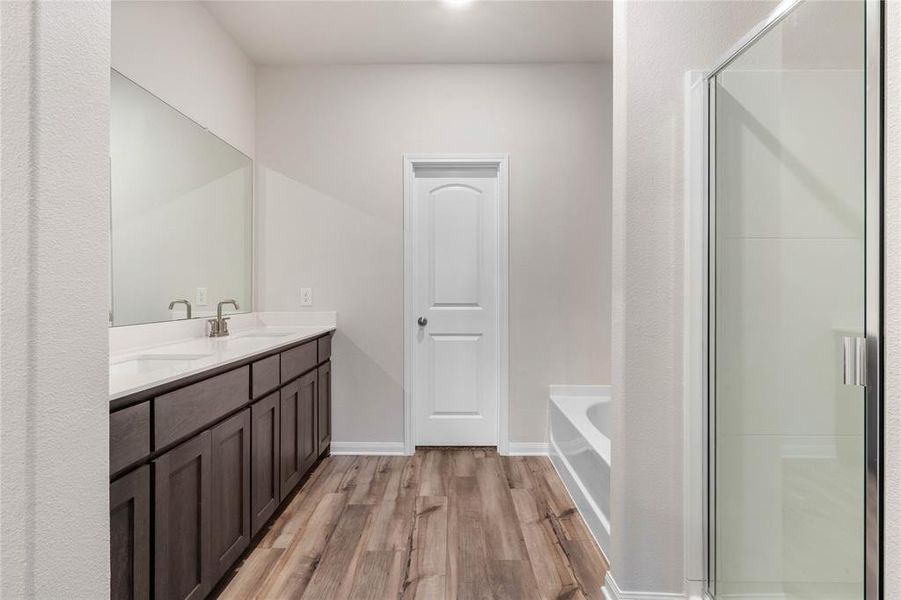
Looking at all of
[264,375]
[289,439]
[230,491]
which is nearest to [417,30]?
[264,375]

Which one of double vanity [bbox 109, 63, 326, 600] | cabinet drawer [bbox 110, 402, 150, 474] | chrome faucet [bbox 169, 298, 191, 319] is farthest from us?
chrome faucet [bbox 169, 298, 191, 319]

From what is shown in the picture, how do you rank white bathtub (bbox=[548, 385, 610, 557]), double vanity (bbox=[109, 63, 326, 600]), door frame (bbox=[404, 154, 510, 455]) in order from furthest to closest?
door frame (bbox=[404, 154, 510, 455]), white bathtub (bbox=[548, 385, 610, 557]), double vanity (bbox=[109, 63, 326, 600])

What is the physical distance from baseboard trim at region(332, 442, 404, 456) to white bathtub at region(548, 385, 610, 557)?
1039 millimetres

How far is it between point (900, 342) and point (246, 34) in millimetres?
3373

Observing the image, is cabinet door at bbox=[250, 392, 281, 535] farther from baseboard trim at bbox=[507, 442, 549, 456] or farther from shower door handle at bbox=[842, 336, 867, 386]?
shower door handle at bbox=[842, 336, 867, 386]

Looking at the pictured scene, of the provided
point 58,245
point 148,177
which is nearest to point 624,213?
point 58,245

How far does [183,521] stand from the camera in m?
1.52

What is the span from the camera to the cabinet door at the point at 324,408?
3.13m

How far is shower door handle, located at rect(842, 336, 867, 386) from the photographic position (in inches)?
39.9

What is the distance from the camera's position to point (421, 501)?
2.63 meters

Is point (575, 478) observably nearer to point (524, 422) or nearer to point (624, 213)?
point (524, 422)

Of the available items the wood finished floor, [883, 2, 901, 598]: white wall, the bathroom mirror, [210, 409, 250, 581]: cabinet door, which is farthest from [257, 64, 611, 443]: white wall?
[883, 2, 901, 598]: white wall

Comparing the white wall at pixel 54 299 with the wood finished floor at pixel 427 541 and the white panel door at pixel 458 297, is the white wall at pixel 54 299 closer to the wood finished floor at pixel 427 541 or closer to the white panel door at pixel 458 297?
the wood finished floor at pixel 427 541

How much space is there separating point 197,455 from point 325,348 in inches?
64.2
